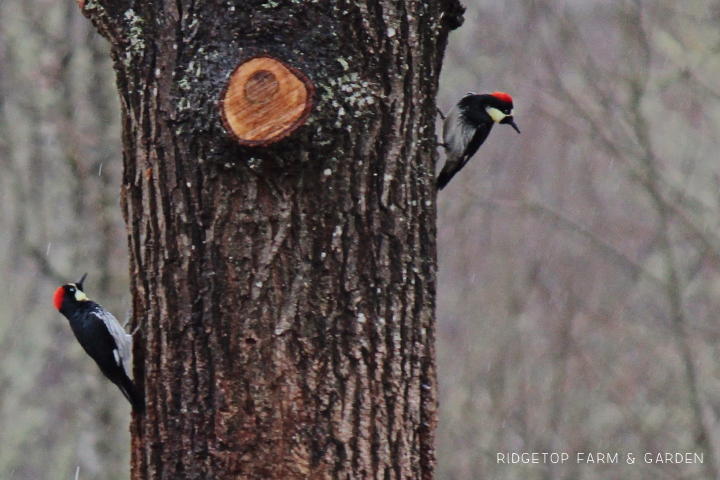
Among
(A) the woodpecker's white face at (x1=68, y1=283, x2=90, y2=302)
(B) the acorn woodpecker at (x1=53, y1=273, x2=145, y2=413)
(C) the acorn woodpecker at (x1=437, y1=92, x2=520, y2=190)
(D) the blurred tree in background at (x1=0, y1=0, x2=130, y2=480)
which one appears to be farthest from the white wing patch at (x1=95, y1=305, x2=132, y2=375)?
(D) the blurred tree in background at (x1=0, y1=0, x2=130, y2=480)

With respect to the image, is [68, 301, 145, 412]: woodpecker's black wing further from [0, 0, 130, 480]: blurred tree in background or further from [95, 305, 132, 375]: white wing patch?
[0, 0, 130, 480]: blurred tree in background

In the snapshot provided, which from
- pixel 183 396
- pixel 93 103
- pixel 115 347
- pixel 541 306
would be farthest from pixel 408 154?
pixel 541 306

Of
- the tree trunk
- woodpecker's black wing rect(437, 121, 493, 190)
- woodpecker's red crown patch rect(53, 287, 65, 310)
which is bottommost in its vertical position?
the tree trunk

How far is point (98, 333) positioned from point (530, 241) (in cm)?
588

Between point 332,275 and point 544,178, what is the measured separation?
7365mm

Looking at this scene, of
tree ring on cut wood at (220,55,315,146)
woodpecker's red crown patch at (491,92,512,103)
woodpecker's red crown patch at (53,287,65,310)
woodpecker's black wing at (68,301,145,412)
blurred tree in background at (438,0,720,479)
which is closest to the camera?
tree ring on cut wood at (220,55,315,146)

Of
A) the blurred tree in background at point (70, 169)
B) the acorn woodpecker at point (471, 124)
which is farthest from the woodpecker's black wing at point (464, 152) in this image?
the blurred tree in background at point (70, 169)

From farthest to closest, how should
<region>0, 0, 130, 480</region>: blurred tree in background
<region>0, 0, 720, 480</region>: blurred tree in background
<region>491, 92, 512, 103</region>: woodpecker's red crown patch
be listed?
<region>0, 0, 130, 480</region>: blurred tree in background < <region>0, 0, 720, 480</region>: blurred tree in background < <region>491, 92, 512, 103</region>: woodpecker's red crown patch

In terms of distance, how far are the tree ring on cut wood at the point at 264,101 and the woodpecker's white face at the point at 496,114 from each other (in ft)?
10.5

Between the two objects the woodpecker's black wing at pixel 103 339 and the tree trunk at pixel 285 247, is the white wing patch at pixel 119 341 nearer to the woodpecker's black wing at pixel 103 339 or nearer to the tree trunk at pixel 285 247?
the woodpecker's black wing at pixel 103 339

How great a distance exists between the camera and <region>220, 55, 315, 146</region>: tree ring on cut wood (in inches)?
79.5

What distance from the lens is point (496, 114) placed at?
5.15 metres

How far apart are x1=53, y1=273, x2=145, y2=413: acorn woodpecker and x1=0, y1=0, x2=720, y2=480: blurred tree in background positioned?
3060mm

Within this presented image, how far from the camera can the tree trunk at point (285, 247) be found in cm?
209
